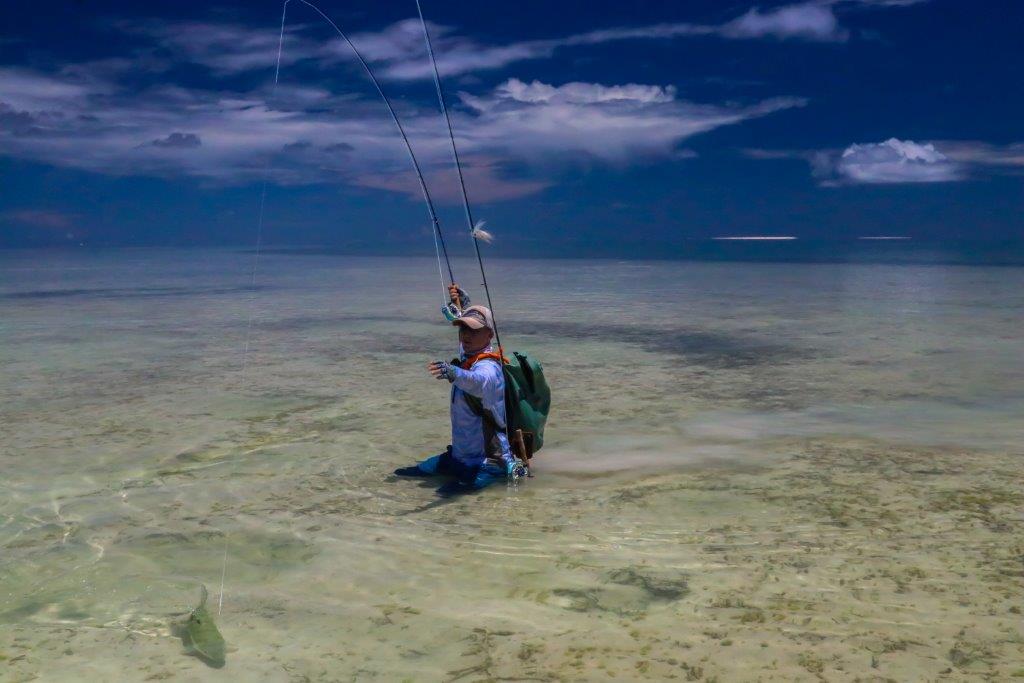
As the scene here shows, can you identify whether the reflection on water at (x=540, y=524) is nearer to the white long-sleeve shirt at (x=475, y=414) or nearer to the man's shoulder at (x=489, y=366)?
the white long-sleeve shirt at (x=475, y=414)

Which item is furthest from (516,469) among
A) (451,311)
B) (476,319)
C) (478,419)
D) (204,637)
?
(204,637)

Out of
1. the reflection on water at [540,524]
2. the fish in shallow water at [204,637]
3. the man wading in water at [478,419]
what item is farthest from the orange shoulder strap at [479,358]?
the fish in shallow water at [204,637]

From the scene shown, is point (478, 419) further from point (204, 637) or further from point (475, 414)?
point (204, 637)

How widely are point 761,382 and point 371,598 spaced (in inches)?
319

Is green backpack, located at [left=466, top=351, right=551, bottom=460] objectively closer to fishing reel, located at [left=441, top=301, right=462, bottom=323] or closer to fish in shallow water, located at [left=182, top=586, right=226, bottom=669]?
fishing reel, located at [left=441, top=301, right=462, bottom=323]

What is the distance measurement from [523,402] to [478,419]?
0.37 meters

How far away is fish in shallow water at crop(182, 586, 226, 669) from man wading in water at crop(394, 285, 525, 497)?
7.64ft

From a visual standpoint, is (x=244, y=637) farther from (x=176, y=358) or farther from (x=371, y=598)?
(x=176, y=358)

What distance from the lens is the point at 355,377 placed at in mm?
12117

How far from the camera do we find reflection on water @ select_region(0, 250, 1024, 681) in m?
3.98

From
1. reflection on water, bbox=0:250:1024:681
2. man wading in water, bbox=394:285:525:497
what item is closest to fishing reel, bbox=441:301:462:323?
man wading in water, bbox=394:285:525:497

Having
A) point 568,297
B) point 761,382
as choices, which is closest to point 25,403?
point 761,382

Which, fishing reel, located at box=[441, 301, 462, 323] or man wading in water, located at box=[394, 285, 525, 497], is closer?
man wading in water, located at box=[394, 285, 525, 497]

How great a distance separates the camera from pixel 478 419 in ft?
21.4
